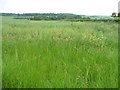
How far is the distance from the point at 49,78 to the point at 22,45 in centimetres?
203

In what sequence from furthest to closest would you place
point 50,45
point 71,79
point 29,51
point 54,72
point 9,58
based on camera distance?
1. point 50,45
2. point 29,51
3. point 9,58
4. point 54,72
5. point 71,79

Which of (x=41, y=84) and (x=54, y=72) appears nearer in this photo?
(x=41, y=84)

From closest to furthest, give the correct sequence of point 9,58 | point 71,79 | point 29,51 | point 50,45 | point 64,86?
point 64,86, point 71,79, point 9,58, point 29,51, point 50,45

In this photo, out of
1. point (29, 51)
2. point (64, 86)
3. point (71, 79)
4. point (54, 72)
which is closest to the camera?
point (64, 86)

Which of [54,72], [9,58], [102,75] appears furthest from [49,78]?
[9,58]

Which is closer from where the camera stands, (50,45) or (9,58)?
(9,58)

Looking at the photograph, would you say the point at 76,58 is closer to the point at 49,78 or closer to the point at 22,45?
the point at 49,78

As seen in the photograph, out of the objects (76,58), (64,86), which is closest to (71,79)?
(64,86)

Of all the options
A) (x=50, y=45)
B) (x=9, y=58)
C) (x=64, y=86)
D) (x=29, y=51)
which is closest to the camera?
(x=64, y=86)

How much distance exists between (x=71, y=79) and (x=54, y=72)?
1.05 ft

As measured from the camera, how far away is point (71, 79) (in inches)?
138

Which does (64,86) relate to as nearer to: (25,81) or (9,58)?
(25,81)

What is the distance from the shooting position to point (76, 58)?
4449 millimetres

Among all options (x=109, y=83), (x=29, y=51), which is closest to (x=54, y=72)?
(x=109, y=83)
